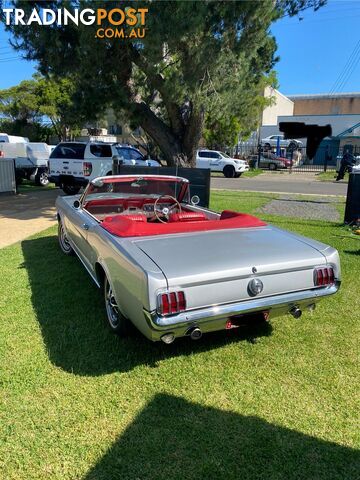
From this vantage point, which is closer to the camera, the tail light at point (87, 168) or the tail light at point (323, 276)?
the tail light at point (323, 276)

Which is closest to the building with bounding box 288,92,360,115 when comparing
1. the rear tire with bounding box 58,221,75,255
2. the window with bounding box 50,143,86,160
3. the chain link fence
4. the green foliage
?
the chain link fence

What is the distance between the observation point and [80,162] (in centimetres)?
1316

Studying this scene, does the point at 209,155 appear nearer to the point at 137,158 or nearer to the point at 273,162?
the point at 273,162

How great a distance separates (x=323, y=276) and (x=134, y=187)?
264cm

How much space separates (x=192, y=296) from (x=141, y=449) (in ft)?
3.18

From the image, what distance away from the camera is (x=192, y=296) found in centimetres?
270

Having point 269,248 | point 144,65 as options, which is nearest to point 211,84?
point 144,65

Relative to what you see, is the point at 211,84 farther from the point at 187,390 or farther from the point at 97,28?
the point at 187,390

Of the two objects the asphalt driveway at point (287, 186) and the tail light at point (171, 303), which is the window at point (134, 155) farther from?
the tail light at point (171, 303)

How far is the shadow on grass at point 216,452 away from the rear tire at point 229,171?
75.4ft

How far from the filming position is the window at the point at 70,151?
43.9ft

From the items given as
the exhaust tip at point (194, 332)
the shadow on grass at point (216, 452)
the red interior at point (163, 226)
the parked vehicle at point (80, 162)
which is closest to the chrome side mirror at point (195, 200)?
the red interior at point (163, 226)

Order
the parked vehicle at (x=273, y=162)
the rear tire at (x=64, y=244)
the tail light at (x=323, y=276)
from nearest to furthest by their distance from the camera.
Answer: the tail light at (x=323, y=276) → the rear tire at (x=64, y=244) → the parked vehicle at (x=273, y=162)

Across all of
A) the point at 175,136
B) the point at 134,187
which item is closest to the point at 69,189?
the point at 175,136
